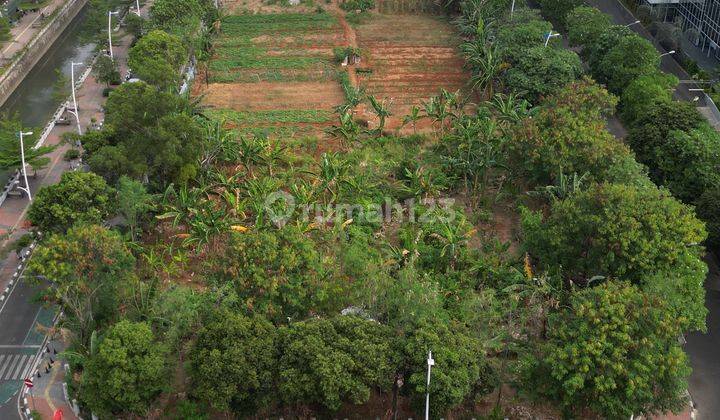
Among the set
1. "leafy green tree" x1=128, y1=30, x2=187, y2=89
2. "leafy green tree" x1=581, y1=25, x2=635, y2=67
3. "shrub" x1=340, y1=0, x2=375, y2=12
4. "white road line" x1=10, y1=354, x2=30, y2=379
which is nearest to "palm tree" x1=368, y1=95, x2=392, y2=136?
"leafy green tree" x1=128, y1=30, x2=187, y2=89

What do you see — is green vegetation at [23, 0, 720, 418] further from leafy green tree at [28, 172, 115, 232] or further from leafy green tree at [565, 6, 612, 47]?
leafy green tree at [565, 6, 612, 47]

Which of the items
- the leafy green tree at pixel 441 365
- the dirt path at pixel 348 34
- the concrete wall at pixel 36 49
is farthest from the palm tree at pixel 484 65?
the concrete wall at pixel 36 49

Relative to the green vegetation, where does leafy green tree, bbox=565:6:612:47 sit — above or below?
above

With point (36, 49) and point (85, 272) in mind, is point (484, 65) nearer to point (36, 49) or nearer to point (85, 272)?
point (85, 272)

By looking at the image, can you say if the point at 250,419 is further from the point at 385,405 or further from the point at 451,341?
the point at 451,341

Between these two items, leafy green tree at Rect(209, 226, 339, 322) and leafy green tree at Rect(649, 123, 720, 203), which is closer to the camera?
leafy green tree at Rect(209, 226, 339, 322)

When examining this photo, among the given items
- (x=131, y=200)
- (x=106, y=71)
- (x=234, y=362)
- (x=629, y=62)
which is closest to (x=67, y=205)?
(x=131, y=200)

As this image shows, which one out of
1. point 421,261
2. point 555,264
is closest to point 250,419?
point 421,261
